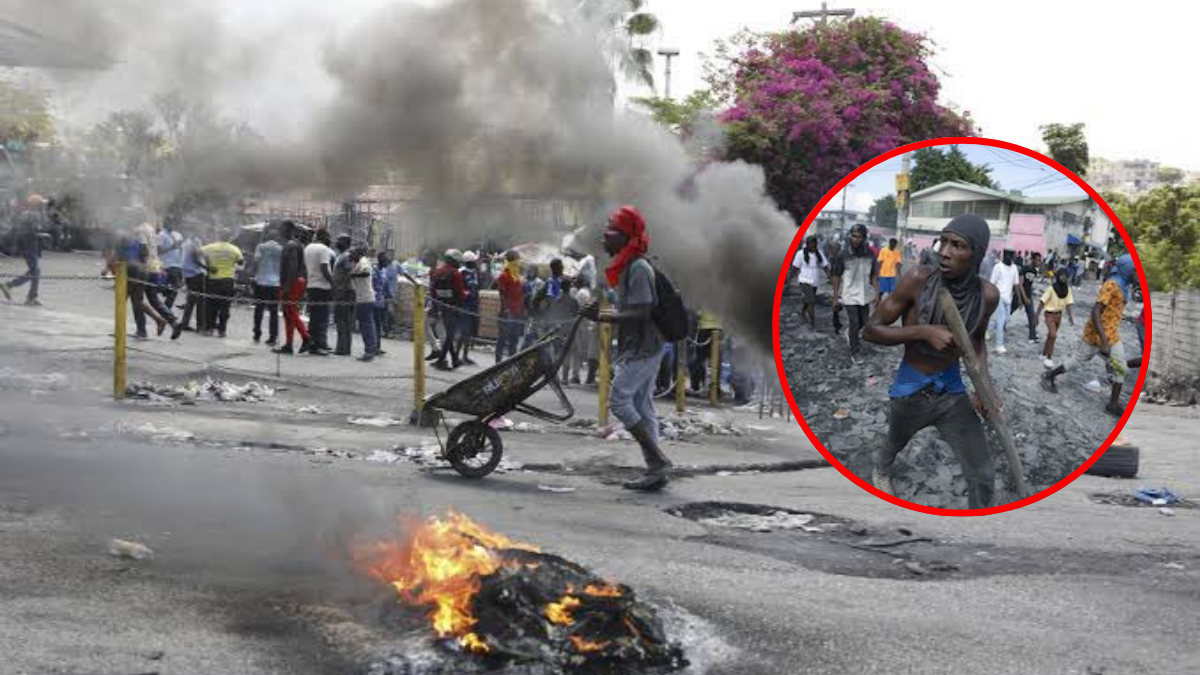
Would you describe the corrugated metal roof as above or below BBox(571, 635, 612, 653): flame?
above

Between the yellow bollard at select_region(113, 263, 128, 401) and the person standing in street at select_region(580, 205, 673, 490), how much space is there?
519 cm

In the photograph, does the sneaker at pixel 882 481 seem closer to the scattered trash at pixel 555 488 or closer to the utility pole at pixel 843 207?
the utility pole at pixel 843 207

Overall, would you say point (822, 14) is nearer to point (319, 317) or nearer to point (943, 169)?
point (319, 317)

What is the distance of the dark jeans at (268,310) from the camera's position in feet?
45.3

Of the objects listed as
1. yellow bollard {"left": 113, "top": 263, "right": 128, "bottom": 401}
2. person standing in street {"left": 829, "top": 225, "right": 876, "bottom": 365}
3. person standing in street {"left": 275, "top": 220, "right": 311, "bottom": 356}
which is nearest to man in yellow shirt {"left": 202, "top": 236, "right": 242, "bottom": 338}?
person standing in street {"left": 275, "top": 220, "right": 311, "bottom": 356}

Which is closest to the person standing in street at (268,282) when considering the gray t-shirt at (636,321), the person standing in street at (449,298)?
the person standing in street at (449,298)

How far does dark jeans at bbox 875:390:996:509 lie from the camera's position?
2852mm

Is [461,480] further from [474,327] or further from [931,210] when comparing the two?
[474,327]

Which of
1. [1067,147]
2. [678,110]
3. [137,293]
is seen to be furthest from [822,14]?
[1067,147]

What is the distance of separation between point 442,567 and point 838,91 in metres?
16.8

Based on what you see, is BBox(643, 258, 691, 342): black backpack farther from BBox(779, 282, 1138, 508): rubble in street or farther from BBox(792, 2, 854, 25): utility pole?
BBox(792, 2, 854, 25): utility pole

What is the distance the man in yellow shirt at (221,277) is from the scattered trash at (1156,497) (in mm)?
7956

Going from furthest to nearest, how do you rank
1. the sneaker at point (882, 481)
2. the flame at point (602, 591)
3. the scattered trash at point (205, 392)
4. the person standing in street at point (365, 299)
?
the person standing in street at point (365, 299) < the scattered trash at point (205, 392) < the flame at point (602, 591) < the sneaker at point (882, 481)

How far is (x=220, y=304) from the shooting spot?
14.3 meters
